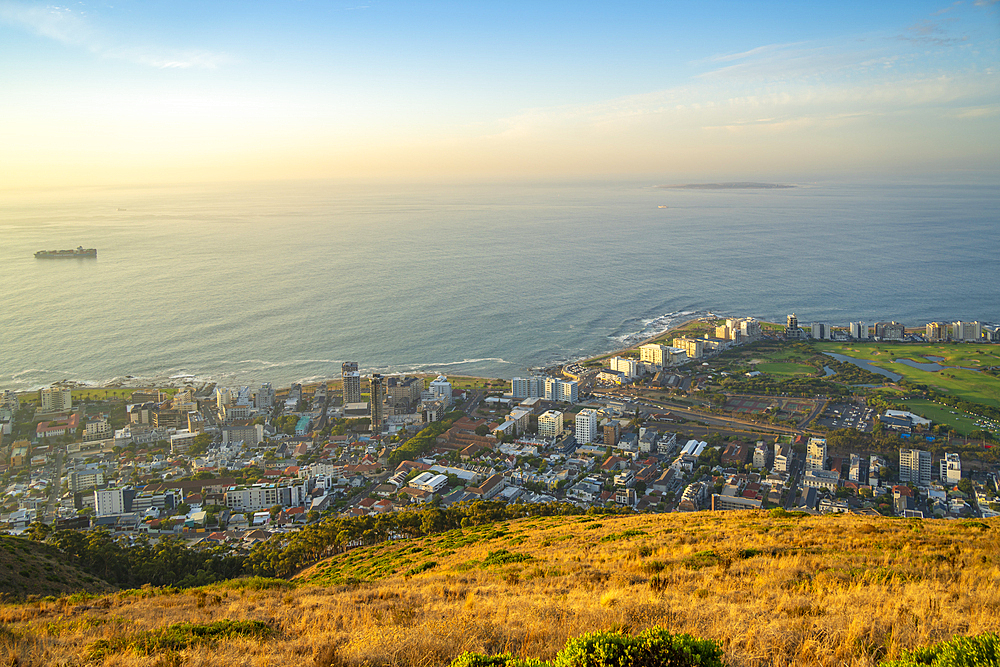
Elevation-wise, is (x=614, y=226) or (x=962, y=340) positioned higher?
(x=614, y=226)

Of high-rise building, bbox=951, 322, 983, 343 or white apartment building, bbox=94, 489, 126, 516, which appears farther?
high-rise building, bbox=951, 322, 983, 343

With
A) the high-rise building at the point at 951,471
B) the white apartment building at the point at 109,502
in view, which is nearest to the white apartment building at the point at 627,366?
the high-rise building at the point at 951,471

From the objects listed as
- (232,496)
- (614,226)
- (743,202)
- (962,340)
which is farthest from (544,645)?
(743,202)

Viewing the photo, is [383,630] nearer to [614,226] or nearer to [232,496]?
[232,496]

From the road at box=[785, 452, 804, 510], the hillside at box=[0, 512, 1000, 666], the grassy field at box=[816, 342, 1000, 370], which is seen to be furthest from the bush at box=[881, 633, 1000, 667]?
the grassy field at box=[816, 342, 1000, 370]

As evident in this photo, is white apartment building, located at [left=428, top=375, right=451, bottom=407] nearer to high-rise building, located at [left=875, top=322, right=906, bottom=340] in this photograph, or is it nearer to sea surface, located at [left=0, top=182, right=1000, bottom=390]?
sea surface, located at [left=0, top=182, right=1000, bottom=390]

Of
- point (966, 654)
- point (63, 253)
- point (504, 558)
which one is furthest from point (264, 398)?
point (63, 253)
